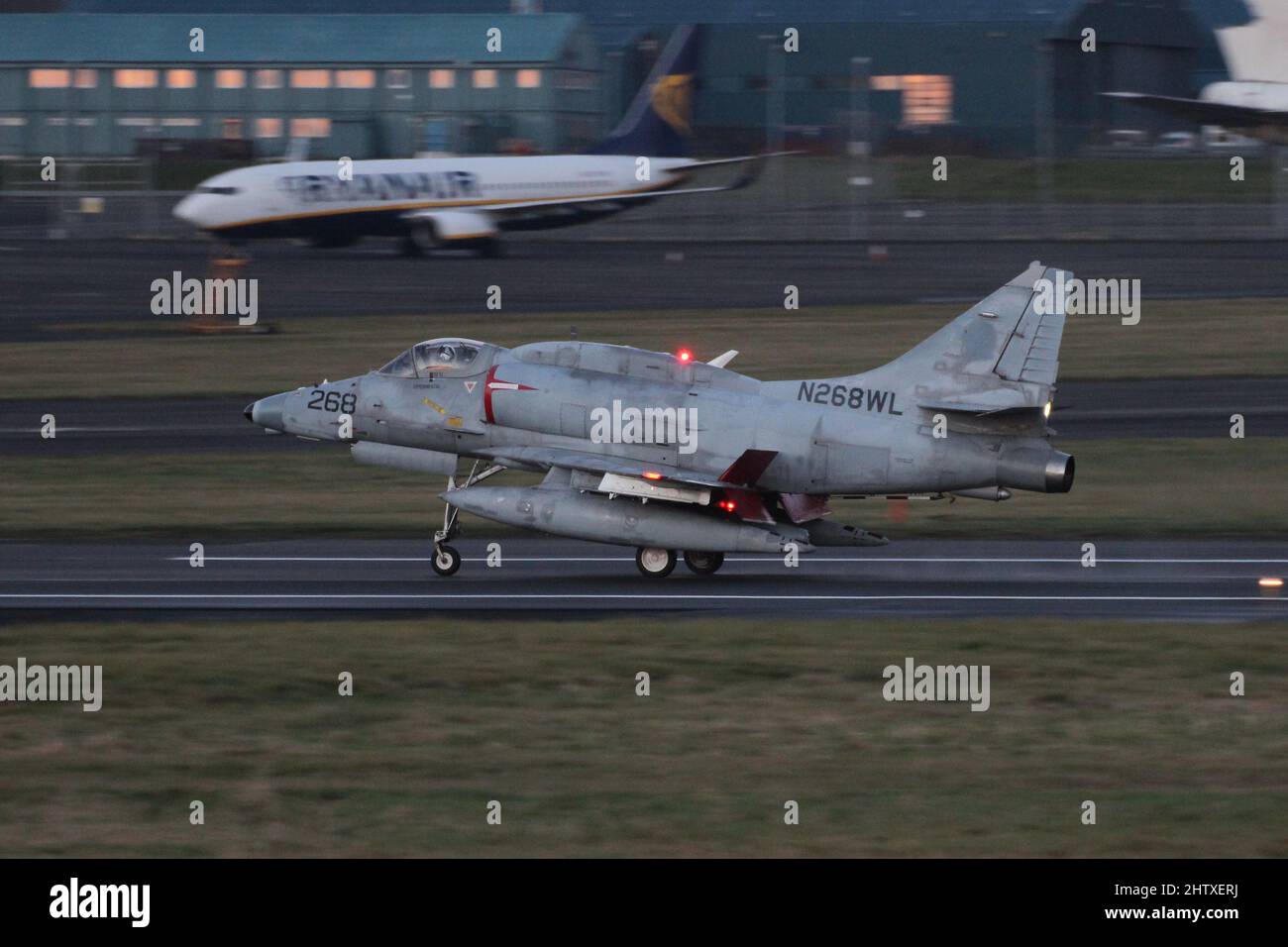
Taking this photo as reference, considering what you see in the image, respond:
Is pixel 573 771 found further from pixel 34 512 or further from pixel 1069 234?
pixel 1069 234

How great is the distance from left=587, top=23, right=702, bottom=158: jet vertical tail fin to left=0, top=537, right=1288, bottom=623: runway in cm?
4054

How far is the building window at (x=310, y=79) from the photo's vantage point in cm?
7856

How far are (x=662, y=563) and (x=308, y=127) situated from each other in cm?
6142

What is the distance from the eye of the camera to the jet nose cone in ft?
77.0

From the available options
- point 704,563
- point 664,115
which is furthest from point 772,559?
point 664,115

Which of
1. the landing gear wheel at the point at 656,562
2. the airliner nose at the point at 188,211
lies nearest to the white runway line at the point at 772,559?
the landing gear wheel at the point at 656,562

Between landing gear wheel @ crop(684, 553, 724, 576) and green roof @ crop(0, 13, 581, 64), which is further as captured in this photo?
green roof @ crop(0, 13, 581, 64)

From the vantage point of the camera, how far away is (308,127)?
79.2m

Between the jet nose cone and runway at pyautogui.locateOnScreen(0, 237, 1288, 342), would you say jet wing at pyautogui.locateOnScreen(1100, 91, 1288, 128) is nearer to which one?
runway at pyautogui.locateOnScreen(0, 237, 1288, 342)

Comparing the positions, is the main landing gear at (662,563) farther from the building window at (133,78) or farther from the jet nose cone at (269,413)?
the building window at (133,78)

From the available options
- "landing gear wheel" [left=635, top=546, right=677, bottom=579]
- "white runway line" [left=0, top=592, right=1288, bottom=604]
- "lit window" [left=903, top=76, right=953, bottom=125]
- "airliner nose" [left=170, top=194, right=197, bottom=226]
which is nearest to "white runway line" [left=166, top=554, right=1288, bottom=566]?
"landing gear wheel" [left=635, top=546, right=677, bottom=579]

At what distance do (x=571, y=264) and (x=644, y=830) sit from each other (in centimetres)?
4733

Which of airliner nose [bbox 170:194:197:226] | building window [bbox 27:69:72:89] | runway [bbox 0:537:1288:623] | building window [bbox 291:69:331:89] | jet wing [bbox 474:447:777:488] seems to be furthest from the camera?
building window [bbox 291:69:331:89]
